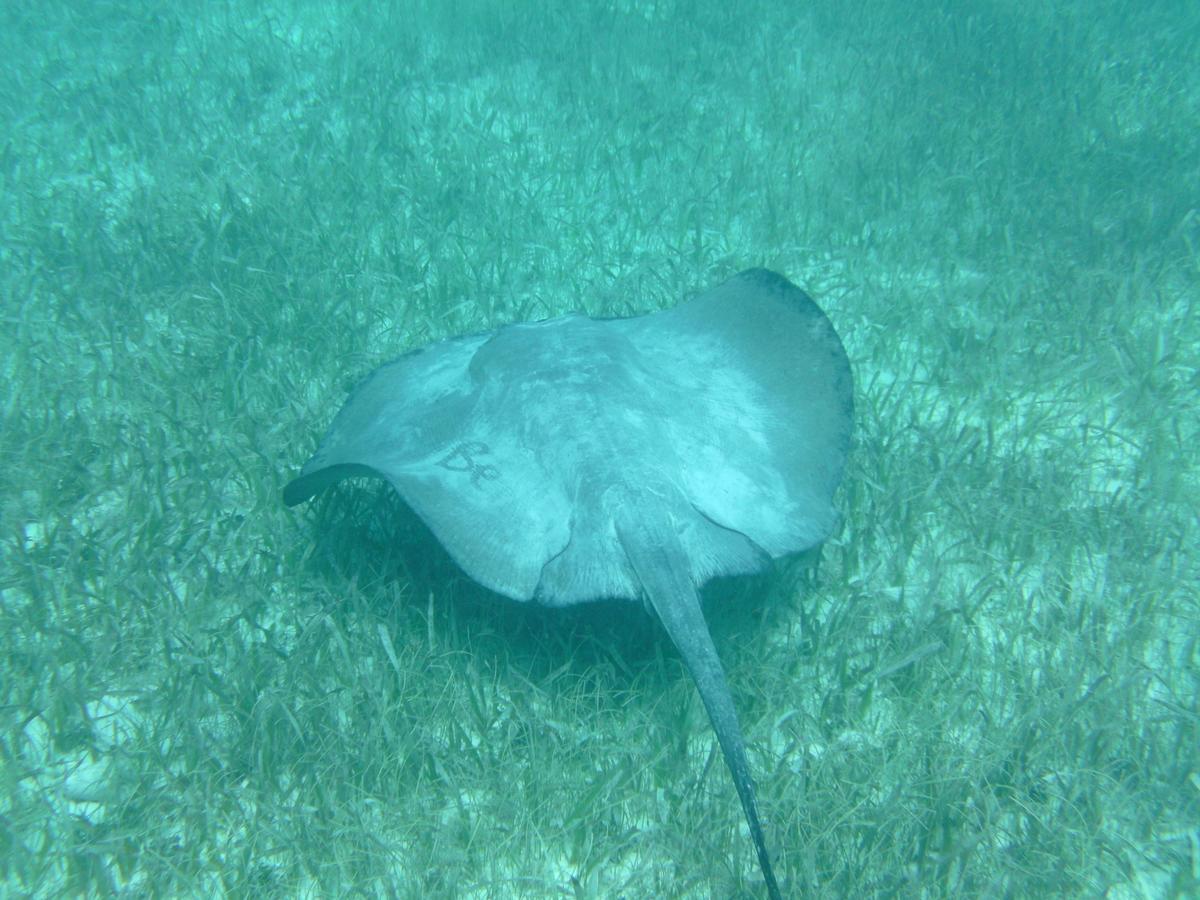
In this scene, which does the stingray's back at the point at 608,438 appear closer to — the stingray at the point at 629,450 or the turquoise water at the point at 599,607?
the stingray at the point at 629,450

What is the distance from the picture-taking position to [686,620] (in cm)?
234

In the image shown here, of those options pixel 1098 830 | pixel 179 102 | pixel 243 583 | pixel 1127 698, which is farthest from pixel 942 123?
pixel 179 102

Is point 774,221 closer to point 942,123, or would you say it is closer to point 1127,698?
point 942,123

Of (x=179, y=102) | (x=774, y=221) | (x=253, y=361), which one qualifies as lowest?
(x=253, y=361)

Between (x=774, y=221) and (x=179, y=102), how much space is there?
6.67 metres

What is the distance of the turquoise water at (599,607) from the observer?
2.59 m

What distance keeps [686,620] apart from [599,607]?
955 millimetres

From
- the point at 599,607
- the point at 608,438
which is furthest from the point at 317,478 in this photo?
the point at 599,607

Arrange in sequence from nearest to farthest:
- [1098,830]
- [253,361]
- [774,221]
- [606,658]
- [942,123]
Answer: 1. [1098,830]
2. [606,658]
3. [253,361]
4. [774,221]
5. [942,123]

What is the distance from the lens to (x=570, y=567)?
104 inches

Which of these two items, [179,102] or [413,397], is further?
[179,102]

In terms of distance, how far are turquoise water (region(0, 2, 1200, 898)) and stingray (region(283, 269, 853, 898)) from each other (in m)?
0.59

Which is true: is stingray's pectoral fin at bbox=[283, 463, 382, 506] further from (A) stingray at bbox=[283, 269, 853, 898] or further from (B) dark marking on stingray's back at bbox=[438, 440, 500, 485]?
(B) dark marking on stingray's back at bbox=[438, 440, 500, 485]

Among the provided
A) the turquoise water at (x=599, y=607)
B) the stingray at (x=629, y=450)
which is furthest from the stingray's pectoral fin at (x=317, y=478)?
the turquoise water at (x=599, y=607)
